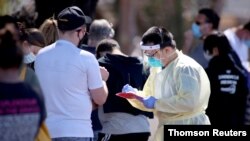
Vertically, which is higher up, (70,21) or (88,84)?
(70,21)

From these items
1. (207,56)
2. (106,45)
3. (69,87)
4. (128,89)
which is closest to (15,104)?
(69,87)

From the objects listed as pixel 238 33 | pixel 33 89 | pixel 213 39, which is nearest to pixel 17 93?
pixel 33 89

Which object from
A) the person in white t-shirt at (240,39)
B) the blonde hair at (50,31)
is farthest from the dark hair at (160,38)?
the person in white t-shirt at (240,39)

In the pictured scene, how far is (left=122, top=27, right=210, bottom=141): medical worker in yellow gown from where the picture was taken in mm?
7918

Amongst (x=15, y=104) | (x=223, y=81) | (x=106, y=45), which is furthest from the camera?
(x=223, y=81)

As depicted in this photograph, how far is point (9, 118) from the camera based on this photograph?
6.00m

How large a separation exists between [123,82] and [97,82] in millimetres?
1259

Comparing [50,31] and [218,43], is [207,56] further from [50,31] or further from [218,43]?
[50,31]

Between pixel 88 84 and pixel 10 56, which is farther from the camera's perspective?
pixel 88 84

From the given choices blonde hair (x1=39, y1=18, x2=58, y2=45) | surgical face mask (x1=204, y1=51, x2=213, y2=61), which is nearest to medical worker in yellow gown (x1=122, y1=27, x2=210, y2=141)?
blonde hair (x1=39, y1=18, x2=58, y2=45)

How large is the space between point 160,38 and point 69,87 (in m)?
1.10

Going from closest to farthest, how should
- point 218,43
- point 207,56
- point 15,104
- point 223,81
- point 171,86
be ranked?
point 15,104 → point 171,86 → point 223,81 → point 218,43 → point 207,56

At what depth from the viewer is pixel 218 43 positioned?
34.7 feet

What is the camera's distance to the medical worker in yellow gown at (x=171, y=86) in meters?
7.92
